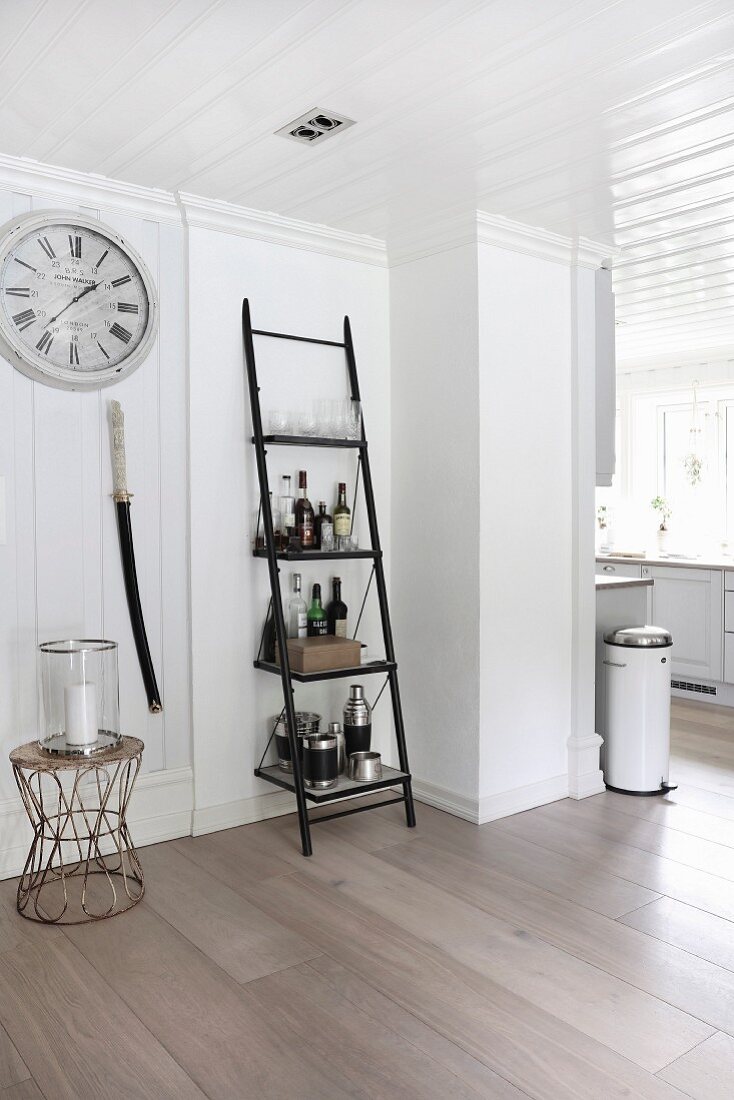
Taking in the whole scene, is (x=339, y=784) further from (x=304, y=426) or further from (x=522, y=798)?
(x=304, y=426)

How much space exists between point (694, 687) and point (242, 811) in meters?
3.53

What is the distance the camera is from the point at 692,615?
18.9 ft

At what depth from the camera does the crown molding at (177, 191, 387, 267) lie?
10.8 ft

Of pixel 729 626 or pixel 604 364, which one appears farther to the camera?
pixel 729 626

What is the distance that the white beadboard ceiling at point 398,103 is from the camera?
2053mm

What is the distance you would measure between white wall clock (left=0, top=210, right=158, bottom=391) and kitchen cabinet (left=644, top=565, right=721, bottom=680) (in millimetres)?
3967

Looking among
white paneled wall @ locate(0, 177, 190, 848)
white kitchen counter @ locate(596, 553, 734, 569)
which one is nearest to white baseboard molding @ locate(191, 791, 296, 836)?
white paneled wall @ locate(0, 177, 190, 848)

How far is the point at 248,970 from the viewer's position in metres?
2.41

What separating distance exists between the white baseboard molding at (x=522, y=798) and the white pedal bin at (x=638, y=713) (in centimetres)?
29

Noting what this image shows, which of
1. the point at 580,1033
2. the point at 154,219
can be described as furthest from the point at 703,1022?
the point at 154,219

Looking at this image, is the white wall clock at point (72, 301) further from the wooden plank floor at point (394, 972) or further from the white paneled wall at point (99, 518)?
the wooden plank floor at point (394, 972)

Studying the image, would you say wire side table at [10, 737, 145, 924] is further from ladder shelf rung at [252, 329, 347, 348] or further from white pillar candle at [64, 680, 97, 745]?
ladder shelf rung at [252, 329, 347, 348]

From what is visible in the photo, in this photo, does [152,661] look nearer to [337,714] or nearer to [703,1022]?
[337,714]

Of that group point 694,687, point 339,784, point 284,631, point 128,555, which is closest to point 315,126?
point 128,555
